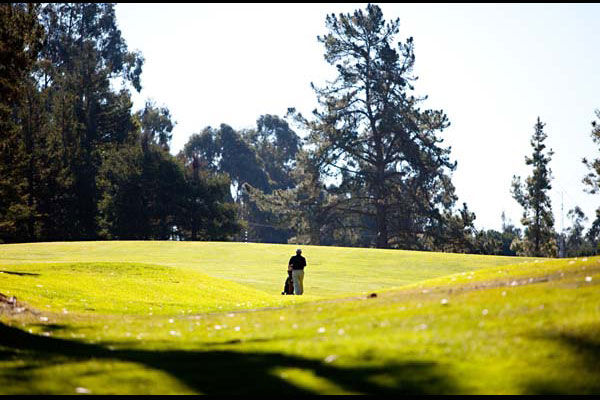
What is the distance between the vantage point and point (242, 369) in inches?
421

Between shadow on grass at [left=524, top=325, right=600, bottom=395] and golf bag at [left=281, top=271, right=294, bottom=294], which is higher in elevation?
shadow on grass at [left=524, top=325, right=600, bottom=395]

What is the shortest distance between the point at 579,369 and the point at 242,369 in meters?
4.29

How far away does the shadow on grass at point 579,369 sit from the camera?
9.16 meters

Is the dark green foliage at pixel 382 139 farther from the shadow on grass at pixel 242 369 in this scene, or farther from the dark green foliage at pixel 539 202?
the shadow on grass at pixel 242 369

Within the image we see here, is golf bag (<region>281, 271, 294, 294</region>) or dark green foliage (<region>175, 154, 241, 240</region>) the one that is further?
dark green foliage (<region>175, 154, 241, 240</region>)

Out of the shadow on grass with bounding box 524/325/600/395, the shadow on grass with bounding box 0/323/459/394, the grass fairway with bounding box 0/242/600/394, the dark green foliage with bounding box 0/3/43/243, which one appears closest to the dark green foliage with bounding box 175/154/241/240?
the dark green foliage with bounding box 0/3/43/243

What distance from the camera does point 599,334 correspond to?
35.2 ft

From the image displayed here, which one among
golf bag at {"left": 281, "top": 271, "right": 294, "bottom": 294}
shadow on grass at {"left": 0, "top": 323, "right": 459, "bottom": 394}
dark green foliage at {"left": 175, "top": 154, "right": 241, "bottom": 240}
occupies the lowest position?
golf bag at {"left": 281, "top": 271, "right": 294, "bottom": 294}

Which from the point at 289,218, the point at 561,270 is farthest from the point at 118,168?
the point at 561,270

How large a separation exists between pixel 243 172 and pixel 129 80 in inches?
1089

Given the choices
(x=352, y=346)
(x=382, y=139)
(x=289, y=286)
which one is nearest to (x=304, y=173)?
(x=382, y=139)

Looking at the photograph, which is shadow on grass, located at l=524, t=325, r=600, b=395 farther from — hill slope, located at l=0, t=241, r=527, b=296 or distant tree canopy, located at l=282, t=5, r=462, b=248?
distant tree canopy, located at l=282, t=5, r=462, b=248

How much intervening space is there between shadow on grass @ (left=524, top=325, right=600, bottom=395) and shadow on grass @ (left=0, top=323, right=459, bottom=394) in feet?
3.39

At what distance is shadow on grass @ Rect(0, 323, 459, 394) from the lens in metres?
9.69
